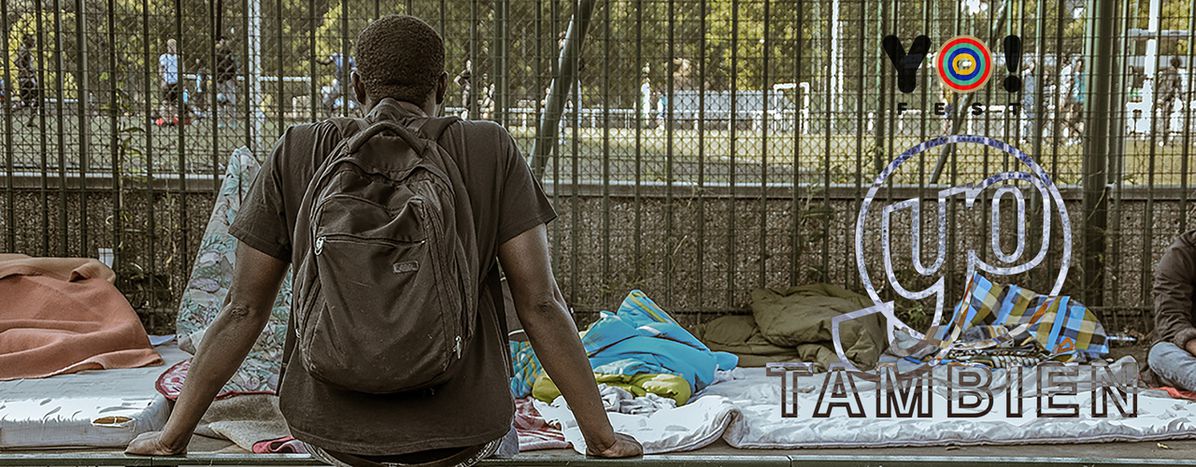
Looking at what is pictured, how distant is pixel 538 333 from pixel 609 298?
4.08 meters

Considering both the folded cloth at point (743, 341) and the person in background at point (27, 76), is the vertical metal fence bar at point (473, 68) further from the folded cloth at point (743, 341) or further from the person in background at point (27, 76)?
the person in background at point (27, 76)

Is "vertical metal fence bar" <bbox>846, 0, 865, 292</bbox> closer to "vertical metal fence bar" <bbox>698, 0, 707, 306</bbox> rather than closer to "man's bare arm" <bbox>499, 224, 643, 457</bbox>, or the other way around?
"vertical metal fence bar" <bbox>698, 0, 707, 306</bbox>

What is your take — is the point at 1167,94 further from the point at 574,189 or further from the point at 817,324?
the point at 574,189

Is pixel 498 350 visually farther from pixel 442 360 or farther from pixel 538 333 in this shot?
pixel 442 360

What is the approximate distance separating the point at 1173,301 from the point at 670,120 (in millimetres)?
2638

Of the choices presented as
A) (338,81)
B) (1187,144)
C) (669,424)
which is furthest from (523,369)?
(1187,144)

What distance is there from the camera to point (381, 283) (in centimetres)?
205

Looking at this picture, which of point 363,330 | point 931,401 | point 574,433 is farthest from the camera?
point 931,401

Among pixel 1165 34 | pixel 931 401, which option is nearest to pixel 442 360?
pixel 931 401

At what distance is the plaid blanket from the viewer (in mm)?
5938

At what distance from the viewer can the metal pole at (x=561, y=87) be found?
6246mm

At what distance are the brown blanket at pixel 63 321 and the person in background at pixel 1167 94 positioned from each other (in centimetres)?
544

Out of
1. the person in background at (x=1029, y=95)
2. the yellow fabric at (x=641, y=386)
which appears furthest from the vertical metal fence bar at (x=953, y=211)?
the yellow fabric at (x=641, y=386)

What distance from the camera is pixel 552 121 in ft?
21.0
